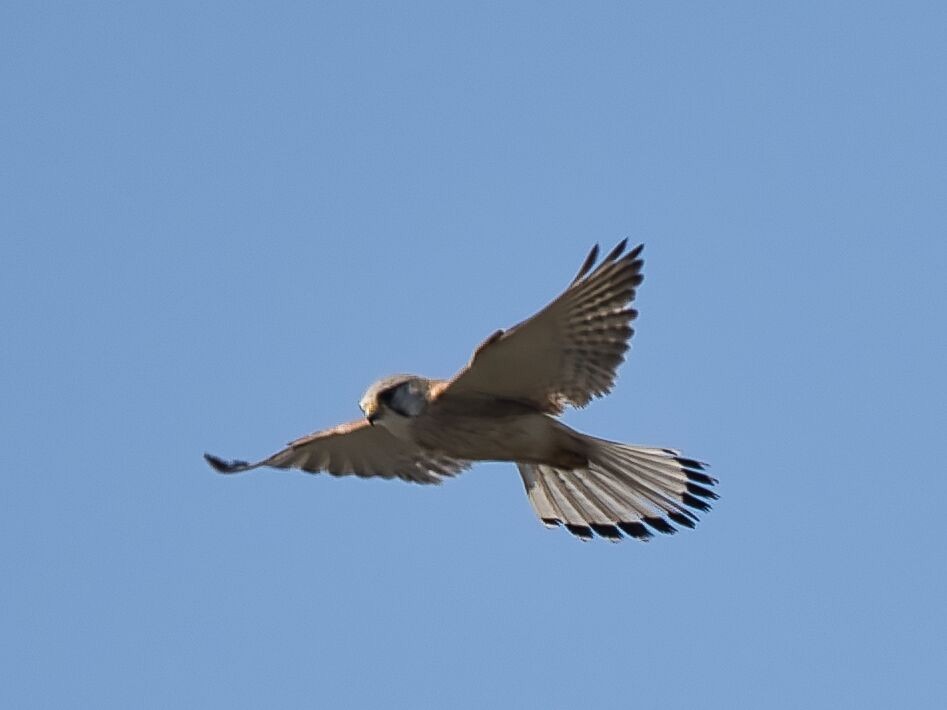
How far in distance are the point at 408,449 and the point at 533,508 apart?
780 millimetres

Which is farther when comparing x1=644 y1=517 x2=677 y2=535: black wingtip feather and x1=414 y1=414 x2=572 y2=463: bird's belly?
x1=644 y1=517 x2=677 y2=535: black wingtip feather

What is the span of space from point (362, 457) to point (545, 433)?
135 cm

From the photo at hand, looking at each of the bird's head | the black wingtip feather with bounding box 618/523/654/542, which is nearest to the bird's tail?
the black wingtip feather with bounding box 618/523/654/542

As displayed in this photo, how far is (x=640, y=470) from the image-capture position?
995 centimetres

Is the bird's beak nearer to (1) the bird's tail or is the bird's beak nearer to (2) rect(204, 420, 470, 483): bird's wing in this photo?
(2) rect(204, 420, 470, 483): bird's wing

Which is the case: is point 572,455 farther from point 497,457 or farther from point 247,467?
point 247,467

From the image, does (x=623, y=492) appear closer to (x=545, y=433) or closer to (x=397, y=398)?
(x=545, y=433)

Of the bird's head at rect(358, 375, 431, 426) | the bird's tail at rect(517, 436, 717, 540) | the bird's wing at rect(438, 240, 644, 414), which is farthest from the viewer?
the bird's tail at rect(517, 436, 717, 540)

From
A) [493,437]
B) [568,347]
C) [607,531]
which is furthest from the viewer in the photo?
[607,531]

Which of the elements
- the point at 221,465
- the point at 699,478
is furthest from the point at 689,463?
the point at 221,465

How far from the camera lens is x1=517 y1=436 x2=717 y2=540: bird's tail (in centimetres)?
985

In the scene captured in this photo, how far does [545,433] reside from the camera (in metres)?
9.45

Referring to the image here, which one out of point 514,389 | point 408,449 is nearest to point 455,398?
point 514,389

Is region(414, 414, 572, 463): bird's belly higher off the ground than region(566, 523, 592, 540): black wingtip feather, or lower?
higher
